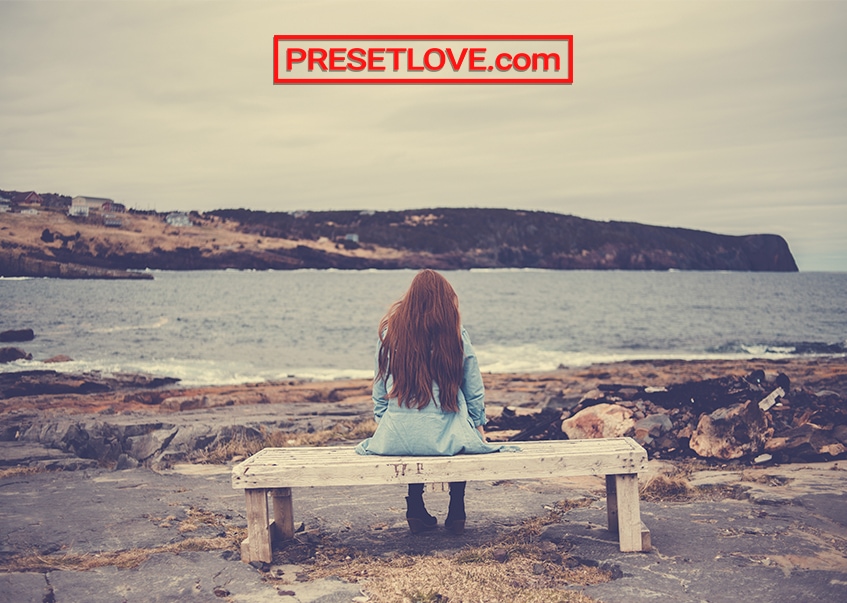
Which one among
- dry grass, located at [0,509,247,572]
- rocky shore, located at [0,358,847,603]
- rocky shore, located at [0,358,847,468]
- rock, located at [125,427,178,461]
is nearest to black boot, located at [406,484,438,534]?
rocky shore, located at [0,358,847,603]

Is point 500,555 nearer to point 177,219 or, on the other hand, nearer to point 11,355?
point 11,355

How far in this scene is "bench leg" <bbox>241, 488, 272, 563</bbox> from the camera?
4598mm

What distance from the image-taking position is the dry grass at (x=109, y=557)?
14.9 feet

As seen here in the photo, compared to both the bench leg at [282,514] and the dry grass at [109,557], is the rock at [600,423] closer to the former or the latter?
the bench leg at [282,514]

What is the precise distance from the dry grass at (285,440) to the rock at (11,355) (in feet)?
39.8

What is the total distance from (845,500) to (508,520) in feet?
8.30

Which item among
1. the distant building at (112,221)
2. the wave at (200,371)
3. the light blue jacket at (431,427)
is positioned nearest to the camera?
the light blue jacket at (431,427)

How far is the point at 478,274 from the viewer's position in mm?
123375

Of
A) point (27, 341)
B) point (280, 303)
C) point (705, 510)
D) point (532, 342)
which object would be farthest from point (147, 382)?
point (280, 303)

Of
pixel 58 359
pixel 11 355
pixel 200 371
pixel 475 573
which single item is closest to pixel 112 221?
pixel 58 359

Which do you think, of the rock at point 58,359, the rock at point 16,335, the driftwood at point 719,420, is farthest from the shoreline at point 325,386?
the driftwood at point 719,420

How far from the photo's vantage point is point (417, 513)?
202 inches

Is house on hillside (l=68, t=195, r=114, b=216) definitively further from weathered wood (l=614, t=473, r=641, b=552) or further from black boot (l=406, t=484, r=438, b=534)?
weathered wood (l=614, t=473, r=641, b=552)

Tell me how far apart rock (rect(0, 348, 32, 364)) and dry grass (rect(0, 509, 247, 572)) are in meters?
16.3
